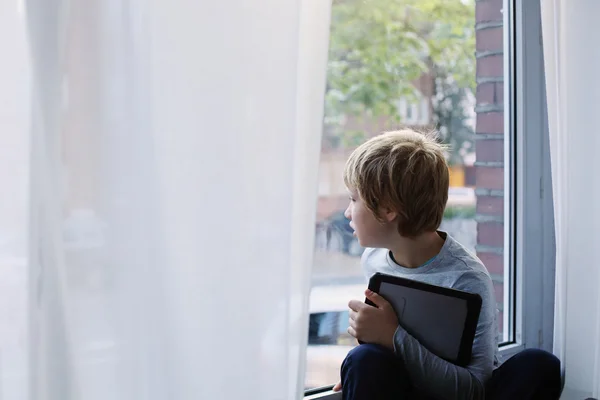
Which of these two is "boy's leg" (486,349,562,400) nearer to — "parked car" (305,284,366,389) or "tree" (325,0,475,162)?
"parked car" (305,284,366,389)

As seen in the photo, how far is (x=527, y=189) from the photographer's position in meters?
1.87

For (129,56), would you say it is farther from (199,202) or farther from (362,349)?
(362,349)

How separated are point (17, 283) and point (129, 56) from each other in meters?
0.34

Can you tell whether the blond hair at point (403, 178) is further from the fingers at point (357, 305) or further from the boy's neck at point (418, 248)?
the fingers at point (357, 305)

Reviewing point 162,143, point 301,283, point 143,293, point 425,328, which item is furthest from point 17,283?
point 425,328

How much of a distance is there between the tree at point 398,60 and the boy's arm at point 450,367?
0.53 metres

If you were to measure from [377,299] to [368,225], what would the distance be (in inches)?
6.1

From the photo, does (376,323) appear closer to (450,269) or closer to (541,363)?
(450,269)

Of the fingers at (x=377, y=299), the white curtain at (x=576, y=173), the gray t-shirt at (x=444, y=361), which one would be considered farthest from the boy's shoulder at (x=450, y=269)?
the white curtain at (x=576, y=173)

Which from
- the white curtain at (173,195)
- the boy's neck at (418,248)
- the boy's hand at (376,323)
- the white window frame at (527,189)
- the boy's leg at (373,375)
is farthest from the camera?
the white window frame at (527,189)

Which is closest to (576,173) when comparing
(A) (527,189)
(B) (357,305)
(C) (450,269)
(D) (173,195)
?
(A) (527,189)

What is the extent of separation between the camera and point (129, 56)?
3.14 ft

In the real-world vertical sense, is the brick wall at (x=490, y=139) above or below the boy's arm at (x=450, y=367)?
above

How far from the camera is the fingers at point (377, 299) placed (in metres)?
1.37
